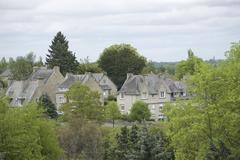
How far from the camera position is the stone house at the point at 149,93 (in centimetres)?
8756

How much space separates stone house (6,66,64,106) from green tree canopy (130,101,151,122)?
18641 mm

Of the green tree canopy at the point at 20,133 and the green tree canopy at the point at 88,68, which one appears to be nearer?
the green tree canopy at the point at 20,133

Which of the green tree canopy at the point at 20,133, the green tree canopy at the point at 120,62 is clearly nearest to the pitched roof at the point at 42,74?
the green tree canopy at the point at 120,62

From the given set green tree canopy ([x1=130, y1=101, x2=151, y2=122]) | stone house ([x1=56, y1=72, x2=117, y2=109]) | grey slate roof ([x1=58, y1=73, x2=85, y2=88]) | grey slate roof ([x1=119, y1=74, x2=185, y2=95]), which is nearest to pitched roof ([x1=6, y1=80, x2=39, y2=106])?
stone house ([x1=56, y1=72, x2=117, y2=109])

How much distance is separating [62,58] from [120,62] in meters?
12.3

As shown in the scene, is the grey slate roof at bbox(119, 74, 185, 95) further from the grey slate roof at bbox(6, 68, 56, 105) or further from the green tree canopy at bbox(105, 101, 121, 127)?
the grey slate roof at bbox(6, 68, 56, 105)

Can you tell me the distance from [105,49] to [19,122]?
86229 millimetres

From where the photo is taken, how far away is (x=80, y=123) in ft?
195

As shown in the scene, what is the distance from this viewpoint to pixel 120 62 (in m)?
118

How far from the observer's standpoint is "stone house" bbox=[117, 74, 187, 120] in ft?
287

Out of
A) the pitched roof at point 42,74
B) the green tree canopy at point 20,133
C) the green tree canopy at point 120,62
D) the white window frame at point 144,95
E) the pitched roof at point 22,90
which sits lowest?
the green tree canopy at point 20,133

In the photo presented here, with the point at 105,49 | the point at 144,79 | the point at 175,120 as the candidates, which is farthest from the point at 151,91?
the point at 175,120

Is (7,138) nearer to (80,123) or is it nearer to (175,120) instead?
(175,120)

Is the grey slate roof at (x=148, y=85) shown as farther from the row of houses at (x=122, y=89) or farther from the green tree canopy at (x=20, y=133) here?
the green tree canopy at (x=20, y=133)
